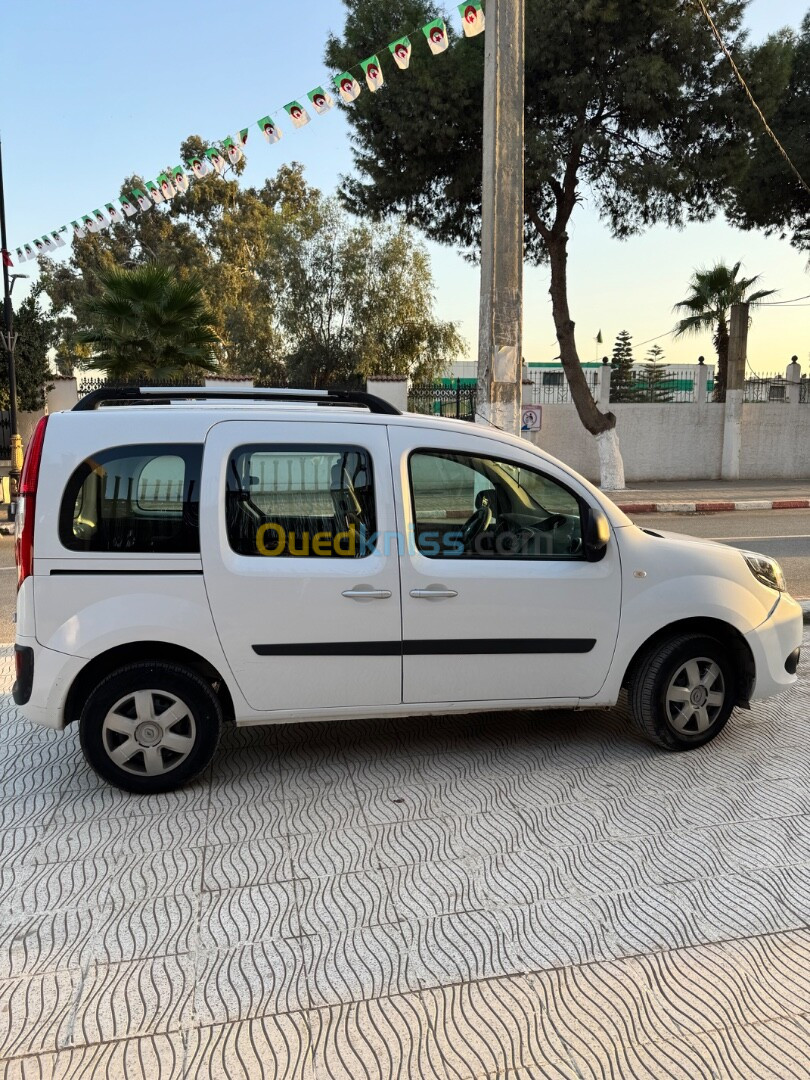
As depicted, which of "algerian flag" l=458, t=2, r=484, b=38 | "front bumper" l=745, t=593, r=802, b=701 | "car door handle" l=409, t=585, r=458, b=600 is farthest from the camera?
"algerian flag" l=458, t=2, r=484, b=38

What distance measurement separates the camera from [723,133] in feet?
54.9

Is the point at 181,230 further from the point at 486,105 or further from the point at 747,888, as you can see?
the point at 747,888

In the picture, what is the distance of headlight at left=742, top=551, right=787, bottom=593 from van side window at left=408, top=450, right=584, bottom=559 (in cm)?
101

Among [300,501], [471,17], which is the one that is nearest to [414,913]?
[300,501]

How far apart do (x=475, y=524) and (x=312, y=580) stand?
2.71 ft

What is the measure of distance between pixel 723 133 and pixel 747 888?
694 inches

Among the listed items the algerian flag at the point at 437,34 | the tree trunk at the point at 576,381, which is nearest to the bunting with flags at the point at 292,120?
the algerian flag at the point at 437,34

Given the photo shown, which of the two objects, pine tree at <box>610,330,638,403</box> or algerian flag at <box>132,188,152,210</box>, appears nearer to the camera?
algerian flag at <box>132,188,152,210</box>

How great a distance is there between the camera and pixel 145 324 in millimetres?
15703

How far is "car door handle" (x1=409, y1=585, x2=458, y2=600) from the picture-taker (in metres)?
3.61

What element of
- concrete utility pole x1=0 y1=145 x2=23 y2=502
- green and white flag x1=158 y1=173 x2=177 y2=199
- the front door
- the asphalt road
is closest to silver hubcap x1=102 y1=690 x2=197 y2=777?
the front door

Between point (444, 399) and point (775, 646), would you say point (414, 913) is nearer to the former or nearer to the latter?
point (775, 646)

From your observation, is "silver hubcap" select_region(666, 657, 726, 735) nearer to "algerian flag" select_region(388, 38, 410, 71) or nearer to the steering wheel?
the steering wheel

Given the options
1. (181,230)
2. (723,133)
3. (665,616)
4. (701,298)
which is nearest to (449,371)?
(701,298)
